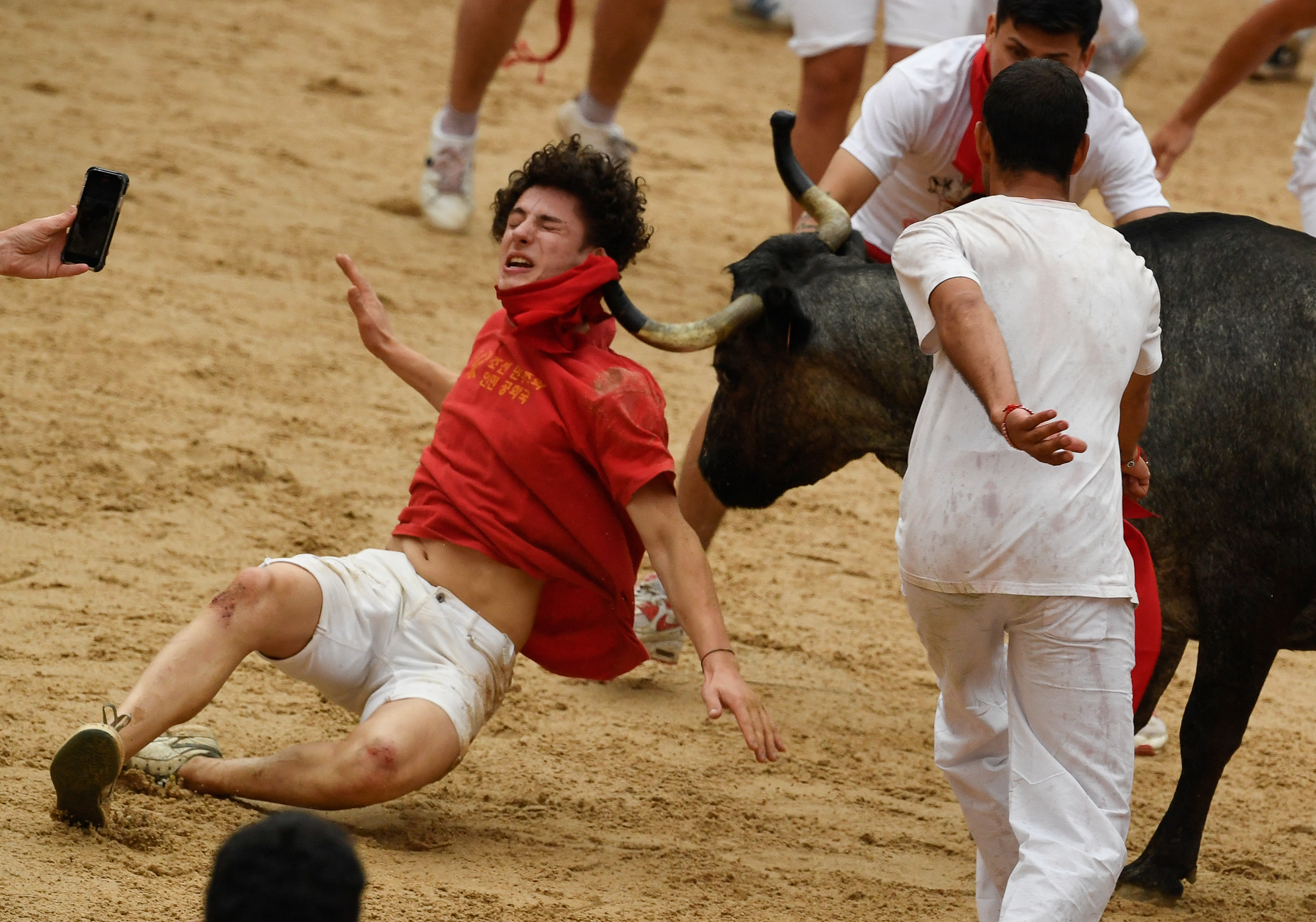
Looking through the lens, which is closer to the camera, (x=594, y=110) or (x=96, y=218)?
(x=96, y=218)

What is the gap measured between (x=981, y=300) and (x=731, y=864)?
1.59 m

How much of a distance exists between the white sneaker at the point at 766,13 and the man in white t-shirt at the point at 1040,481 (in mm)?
10071

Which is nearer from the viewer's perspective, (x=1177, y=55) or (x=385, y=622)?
(x=385, y=622)

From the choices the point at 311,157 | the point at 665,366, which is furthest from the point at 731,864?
the point at 311,157

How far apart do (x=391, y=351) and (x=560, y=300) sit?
0.63 meters

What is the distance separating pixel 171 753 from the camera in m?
3.64

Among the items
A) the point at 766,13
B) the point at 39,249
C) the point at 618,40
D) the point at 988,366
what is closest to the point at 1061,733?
the point at 988,366

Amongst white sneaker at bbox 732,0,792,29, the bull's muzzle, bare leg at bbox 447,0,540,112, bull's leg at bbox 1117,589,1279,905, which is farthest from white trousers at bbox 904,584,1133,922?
white sneaker at bbox 732,0,792,29

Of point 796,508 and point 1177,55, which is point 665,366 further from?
point 1177,55

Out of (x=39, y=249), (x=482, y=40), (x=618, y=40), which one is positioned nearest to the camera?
(x=39, y=249)

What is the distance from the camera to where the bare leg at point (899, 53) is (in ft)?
19.0

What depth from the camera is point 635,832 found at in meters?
3.89

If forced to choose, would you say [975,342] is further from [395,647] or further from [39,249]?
[39,249]

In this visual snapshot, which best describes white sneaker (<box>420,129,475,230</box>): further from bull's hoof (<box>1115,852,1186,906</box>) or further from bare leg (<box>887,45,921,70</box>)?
bull's hoof (<box>1115,852,1186,906</box>)
